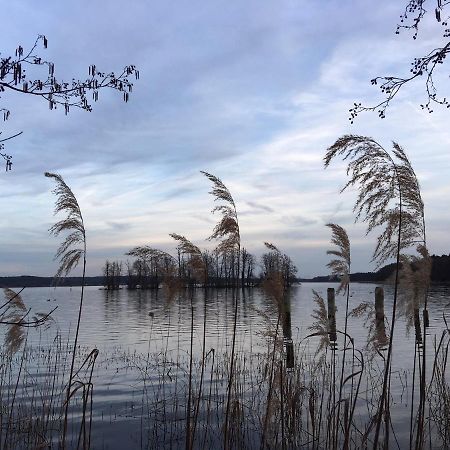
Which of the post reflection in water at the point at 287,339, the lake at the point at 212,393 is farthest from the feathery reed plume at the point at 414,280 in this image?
the post reflection in water at the point at 287,339

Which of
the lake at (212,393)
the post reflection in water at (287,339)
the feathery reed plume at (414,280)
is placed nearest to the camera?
the feathery reed plume at (414,280)

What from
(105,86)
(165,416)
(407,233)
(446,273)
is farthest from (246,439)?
(446,273)

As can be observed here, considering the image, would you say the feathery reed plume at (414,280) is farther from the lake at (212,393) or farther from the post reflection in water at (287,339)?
the post reflection in water at (287,339)

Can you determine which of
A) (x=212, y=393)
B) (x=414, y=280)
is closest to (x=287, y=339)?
(x=212, y=393)

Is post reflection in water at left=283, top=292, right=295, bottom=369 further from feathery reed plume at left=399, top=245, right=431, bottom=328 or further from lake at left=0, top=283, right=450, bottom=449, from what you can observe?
feathery reed plume at left=399, top=245, right=431, bottom=328

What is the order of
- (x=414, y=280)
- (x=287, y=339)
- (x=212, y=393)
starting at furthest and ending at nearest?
(x=212, y=393) → (x=287, y=339) → (x=414, y=280)

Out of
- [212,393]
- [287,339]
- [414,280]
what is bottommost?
[212,393]

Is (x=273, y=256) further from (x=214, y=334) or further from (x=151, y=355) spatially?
(x=214, y=334)

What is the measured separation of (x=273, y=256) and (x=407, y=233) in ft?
6.07

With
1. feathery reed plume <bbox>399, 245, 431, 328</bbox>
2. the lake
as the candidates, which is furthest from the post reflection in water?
feathery reed plume <bbox>399, 245, 431, 328</bbox>

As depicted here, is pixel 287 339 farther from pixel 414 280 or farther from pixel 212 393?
pixel 414 280

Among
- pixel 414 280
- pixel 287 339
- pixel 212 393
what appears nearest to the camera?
pixel 414 280

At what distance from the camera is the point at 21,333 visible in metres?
6.37

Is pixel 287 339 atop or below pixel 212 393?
atop
